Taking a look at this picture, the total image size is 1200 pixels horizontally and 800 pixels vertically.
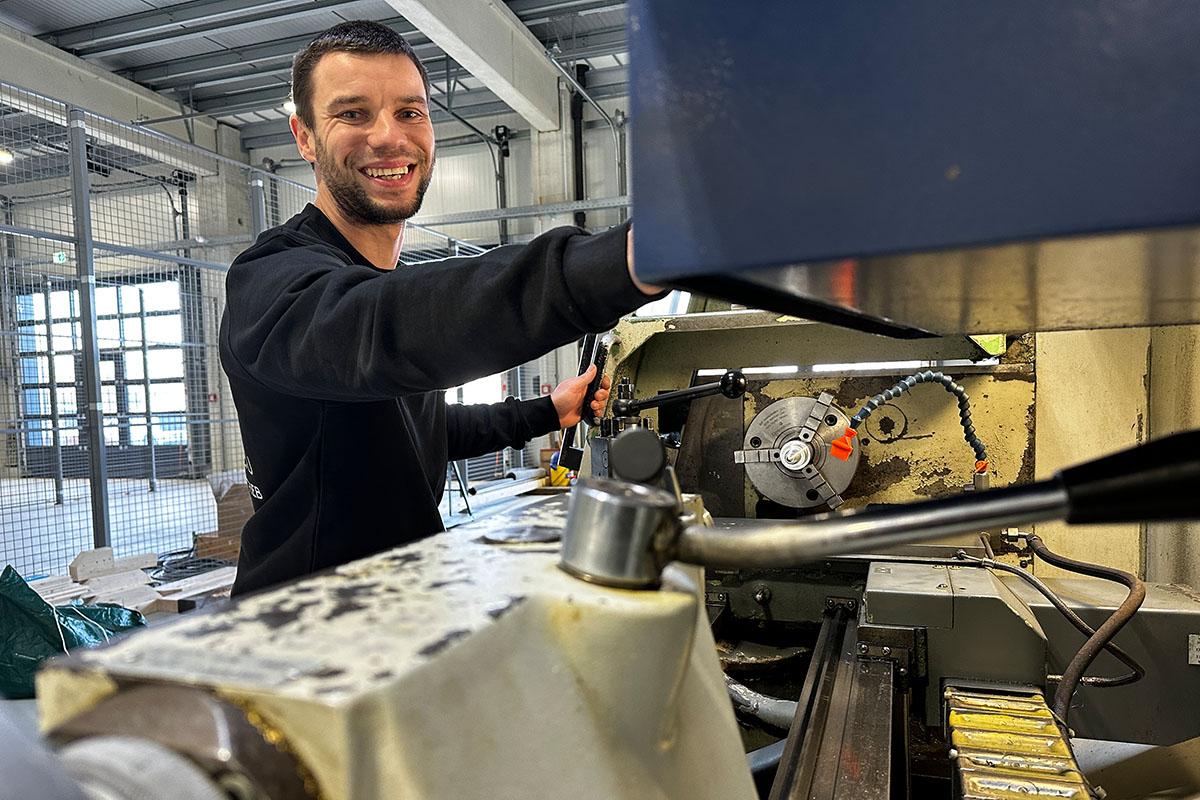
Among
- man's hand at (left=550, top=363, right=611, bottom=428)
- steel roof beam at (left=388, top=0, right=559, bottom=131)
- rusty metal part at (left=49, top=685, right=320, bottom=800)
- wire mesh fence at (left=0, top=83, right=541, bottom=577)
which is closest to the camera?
rusty metal part at (left=49, top=685, right=320, bottom=800)

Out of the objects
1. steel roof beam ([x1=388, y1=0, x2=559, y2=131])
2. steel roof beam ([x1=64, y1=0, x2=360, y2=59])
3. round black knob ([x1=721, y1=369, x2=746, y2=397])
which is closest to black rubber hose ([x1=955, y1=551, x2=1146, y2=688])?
round black knob ([x1=721, y1=369, x2=746, y2=397])

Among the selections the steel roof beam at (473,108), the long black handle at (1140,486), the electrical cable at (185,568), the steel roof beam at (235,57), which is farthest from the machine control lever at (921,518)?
the steel roof beam at (235,57)

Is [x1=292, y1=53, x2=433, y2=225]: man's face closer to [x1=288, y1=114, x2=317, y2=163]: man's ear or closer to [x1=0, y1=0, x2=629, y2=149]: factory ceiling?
[x1=288, y1=114, x2=317, y2=163]: man's ear

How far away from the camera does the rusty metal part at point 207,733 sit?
270mm

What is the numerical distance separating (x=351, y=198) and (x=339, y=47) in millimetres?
208

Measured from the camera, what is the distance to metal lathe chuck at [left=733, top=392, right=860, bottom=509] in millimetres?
1678

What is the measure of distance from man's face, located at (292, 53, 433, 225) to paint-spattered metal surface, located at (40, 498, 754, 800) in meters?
0.80

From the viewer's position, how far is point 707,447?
1.99 m

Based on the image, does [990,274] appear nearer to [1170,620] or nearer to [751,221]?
[751,221]

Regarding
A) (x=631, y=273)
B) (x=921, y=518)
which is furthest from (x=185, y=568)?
(x=921, y=518)

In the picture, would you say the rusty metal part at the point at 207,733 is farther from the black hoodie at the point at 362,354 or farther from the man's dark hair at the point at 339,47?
the man's dark hair at the point at 339,47

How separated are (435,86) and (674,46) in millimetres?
6457

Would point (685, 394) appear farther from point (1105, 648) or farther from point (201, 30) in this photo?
Result: point (201, 30)

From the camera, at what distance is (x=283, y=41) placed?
5637 millimetres
